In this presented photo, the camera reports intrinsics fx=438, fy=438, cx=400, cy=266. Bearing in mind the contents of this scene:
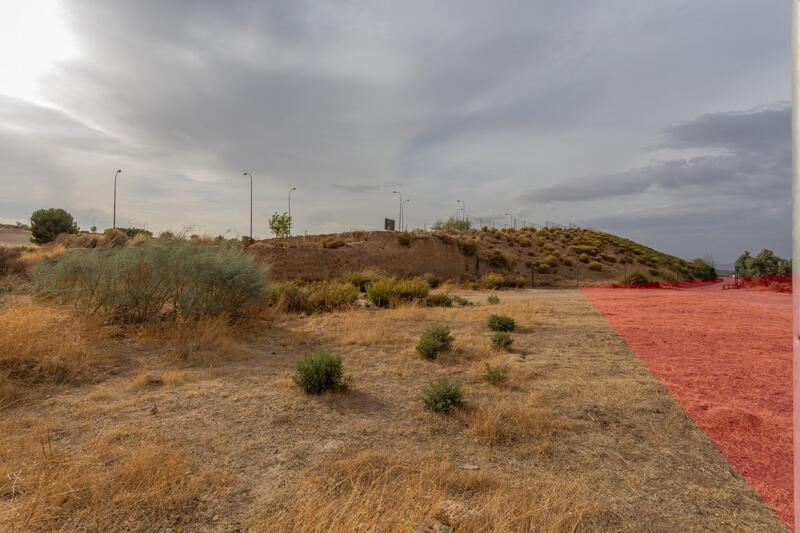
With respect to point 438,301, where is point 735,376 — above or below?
below

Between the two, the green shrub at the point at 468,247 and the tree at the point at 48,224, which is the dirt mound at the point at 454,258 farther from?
the tree at the point at 48,224

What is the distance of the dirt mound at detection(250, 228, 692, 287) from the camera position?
3419cm

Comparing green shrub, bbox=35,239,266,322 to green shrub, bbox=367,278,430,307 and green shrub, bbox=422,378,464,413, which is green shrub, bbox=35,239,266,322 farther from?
green shrub, bbox=422,378,464,413

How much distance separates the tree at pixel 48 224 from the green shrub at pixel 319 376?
61.7 meters

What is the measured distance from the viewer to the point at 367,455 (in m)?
3.99

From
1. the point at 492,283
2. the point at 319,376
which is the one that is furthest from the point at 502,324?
the point at 492,283

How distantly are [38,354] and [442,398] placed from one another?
20.8 feet

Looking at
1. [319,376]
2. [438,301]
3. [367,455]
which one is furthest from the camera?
[438,301]

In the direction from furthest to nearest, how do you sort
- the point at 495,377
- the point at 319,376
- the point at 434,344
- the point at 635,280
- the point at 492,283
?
1. the point at 635,280
2. the point at 492,283
3. the point at 434,344
4. the point at 495,377
5. the point at 319,376

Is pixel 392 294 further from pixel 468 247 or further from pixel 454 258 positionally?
pixel 468 247

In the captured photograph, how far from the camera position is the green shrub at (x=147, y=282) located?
394 inches

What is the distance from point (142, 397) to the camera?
18.7ft

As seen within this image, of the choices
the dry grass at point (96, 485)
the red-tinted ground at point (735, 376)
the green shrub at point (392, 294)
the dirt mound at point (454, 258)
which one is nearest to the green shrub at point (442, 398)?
the dry grass at point (96, 485)

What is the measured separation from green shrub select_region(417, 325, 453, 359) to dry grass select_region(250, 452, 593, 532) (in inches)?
163
